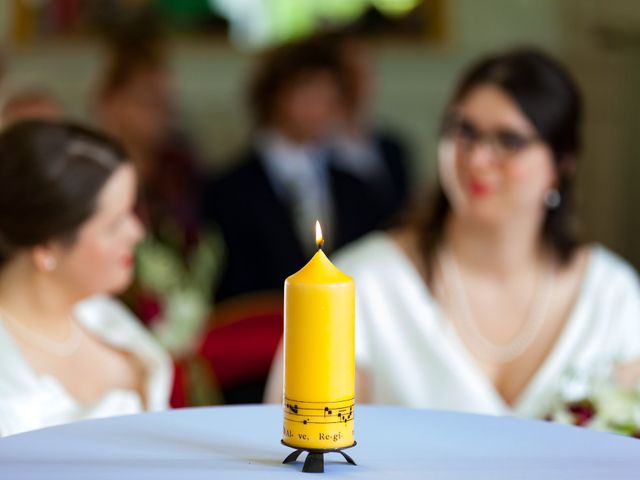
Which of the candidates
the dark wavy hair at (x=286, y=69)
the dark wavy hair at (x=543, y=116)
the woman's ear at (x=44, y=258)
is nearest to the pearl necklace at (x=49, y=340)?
the woman's ear at (x=44, y=258)

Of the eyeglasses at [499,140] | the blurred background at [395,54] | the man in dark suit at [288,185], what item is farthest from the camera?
the blurred background at [395,54]

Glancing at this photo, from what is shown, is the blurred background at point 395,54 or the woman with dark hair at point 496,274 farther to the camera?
the blurred background at point 395,54

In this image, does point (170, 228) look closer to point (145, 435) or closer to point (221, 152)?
point (221, 152)

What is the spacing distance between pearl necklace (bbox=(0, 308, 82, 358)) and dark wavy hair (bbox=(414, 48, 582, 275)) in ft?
3.96

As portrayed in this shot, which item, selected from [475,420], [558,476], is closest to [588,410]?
[475,420]

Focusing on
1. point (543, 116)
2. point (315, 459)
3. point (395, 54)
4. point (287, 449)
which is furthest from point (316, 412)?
point (395, 54)

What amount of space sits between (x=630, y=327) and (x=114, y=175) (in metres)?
1.66

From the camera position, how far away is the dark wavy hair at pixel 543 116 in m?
3.89

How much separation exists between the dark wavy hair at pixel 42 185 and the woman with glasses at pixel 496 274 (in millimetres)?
1086

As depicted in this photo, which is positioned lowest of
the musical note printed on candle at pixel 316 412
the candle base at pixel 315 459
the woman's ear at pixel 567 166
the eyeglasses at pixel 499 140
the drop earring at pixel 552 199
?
the candle base at pixel 315 459

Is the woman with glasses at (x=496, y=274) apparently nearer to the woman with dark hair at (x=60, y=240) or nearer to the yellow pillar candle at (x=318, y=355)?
the woman with dark hair at (x=60, y=240)

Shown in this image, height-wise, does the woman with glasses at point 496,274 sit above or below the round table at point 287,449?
above

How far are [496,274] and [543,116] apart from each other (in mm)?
512

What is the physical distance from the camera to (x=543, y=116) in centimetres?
389
